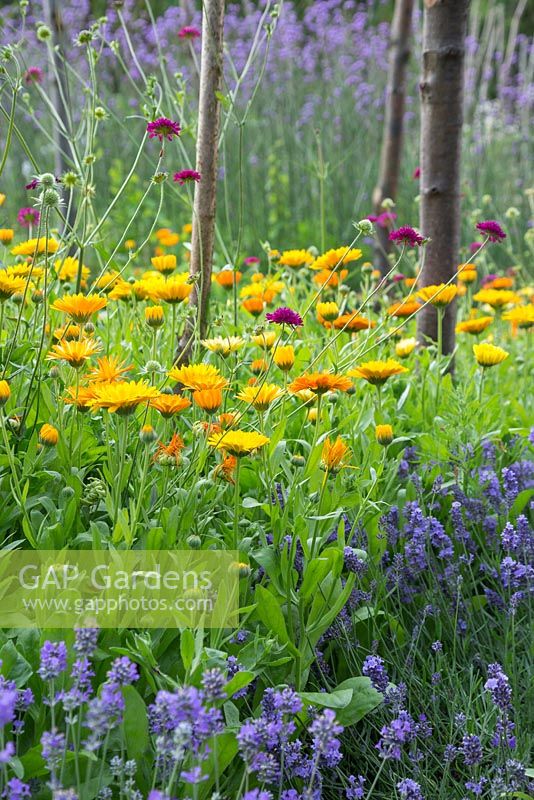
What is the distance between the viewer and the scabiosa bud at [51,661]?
117cm

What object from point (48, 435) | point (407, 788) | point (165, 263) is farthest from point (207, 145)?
point (407, 788)

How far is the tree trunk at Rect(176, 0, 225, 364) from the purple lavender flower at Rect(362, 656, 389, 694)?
3.35ft

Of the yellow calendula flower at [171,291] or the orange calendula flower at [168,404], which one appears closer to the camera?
the orange calendula flower at [168,404]

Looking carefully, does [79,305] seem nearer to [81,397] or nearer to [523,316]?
[81,397]

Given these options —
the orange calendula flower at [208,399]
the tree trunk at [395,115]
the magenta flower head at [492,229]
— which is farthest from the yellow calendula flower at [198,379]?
the tree trunk at [395,115]

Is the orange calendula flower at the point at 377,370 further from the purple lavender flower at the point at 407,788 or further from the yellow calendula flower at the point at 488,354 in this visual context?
the purple lavender flower at the point at 407,788

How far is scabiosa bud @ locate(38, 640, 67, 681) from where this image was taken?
117 centimetres

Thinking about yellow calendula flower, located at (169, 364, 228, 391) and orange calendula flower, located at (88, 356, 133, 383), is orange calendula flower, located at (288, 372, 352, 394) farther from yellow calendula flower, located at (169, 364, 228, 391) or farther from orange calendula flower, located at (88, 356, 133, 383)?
orange calendula flower, located at (88, 356, 133, 383)

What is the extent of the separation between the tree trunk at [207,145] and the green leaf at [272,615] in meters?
0.93

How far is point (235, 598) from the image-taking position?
1557 mm

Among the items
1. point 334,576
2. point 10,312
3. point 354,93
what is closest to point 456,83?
point 10,312

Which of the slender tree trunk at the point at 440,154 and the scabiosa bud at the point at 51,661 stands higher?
the slender tree trunk at the point at 440,154

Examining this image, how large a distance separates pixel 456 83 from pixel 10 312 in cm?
165

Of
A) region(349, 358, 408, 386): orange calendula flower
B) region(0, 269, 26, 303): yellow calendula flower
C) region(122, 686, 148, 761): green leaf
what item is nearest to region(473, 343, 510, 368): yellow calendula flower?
region(349, 358, 408, 386): orange calendula flower
